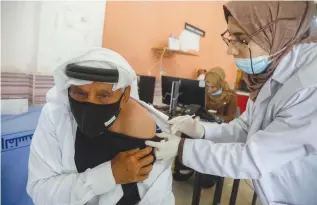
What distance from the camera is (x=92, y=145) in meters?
1.01

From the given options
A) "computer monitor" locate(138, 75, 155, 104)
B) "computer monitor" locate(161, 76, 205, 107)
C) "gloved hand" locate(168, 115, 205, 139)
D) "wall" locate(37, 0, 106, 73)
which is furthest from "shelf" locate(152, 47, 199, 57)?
"gloved hand" locate(168, 115, 205, 139)

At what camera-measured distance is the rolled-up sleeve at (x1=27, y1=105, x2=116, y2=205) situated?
0.91 m

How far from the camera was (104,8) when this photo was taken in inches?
96.1

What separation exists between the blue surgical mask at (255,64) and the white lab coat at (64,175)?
24.4 inches

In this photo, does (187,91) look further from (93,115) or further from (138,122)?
(93,115)

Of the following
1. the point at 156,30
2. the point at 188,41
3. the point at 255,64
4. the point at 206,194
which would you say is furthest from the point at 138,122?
the point at 188,41

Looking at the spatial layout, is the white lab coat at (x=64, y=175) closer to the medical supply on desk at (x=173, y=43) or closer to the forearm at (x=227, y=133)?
the forearm at (x=227, y=133)

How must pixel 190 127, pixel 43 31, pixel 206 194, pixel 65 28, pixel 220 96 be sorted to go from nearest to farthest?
pixel 190 127, pixel 43 31, pixel 65 28, pixel 206 194, pixel 220 96

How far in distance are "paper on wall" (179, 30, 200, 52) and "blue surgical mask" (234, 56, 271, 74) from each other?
248cm

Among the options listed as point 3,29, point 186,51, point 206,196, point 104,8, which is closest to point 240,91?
point 186,51

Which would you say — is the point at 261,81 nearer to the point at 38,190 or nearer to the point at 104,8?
the point at 38,190

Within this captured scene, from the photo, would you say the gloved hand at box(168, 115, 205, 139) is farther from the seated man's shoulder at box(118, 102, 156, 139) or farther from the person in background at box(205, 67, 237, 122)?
the person in background at box(205, 67, 237, 122)

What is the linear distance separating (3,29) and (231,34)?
160 centimetres

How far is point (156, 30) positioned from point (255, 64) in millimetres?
2309
